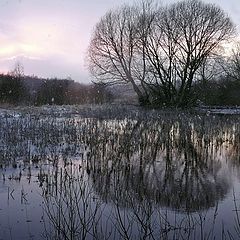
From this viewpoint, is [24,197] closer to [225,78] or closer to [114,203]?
[114,203]

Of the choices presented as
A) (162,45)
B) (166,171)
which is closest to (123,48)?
(162,45)

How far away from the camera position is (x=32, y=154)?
34.7ft

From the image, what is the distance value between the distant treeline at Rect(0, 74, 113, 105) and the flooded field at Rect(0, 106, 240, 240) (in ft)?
80.6

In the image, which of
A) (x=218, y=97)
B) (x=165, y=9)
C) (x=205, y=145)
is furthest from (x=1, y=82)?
(x=205, y=145)

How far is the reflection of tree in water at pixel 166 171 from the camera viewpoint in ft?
23.9

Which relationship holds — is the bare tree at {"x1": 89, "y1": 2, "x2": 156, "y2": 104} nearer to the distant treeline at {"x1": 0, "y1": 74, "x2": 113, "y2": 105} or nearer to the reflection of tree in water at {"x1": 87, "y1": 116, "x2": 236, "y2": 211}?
the distant treeline at {"x1": 0, "y1": 74, "x2": 113, "y2": 105}

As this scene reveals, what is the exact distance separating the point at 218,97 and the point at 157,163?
3646 centimetres

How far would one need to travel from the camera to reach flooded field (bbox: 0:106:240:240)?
5680mm

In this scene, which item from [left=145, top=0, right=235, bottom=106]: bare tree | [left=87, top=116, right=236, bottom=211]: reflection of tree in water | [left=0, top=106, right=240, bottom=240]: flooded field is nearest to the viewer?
[left=0, top=106, right=240, bottom=240]: flooded field

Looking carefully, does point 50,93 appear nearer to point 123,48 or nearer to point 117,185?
point 123,48

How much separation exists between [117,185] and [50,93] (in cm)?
3401

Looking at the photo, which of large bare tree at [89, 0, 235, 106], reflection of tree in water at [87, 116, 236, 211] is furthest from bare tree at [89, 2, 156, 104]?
reflection of tree in water at [87, 116, 236, 211]

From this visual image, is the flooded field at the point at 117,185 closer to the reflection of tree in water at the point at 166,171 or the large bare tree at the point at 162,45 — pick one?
the reflection of tree in water at the point at 166,171

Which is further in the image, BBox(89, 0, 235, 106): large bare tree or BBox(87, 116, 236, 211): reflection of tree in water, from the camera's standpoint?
BBox(89, 0, 235, 106): large bare tree
